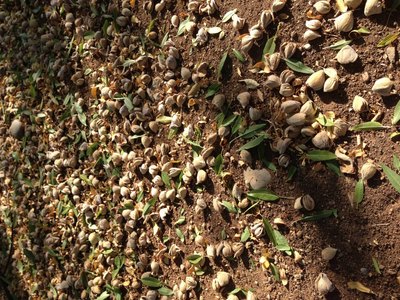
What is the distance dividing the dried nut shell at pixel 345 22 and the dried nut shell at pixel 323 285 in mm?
570

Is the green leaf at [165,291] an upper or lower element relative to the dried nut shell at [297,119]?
lower

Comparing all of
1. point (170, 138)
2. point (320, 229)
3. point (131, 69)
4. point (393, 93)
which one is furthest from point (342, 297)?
point (131, 69)

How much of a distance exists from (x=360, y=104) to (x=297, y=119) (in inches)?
5.8

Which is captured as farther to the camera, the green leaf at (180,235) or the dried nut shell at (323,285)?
the green leaf at (180,235)

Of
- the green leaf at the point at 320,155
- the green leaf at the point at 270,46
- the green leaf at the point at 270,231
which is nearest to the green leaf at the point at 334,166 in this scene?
the green leaf at the point at 320,155

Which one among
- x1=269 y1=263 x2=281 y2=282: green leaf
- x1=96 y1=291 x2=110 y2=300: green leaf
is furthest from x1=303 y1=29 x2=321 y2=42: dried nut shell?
x1=96 y1=291 x2=110 y2=300: green leaf

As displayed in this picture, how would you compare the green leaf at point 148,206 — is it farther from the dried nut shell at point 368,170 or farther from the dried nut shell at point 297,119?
the dried nut shell at point 368,170

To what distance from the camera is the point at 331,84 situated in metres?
1.15

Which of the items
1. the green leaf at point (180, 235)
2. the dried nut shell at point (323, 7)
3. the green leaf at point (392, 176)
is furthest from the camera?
the green leaf at point (180, 235)

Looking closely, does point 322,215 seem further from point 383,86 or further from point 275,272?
point 383,86

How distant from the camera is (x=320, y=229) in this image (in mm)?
1172

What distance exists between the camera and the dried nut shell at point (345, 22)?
1.13 metres

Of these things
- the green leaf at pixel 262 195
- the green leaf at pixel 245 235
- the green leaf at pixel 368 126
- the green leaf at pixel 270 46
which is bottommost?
the green leaf at pixel 245 235

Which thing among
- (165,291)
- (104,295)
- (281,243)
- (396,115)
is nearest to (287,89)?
(396,115)
